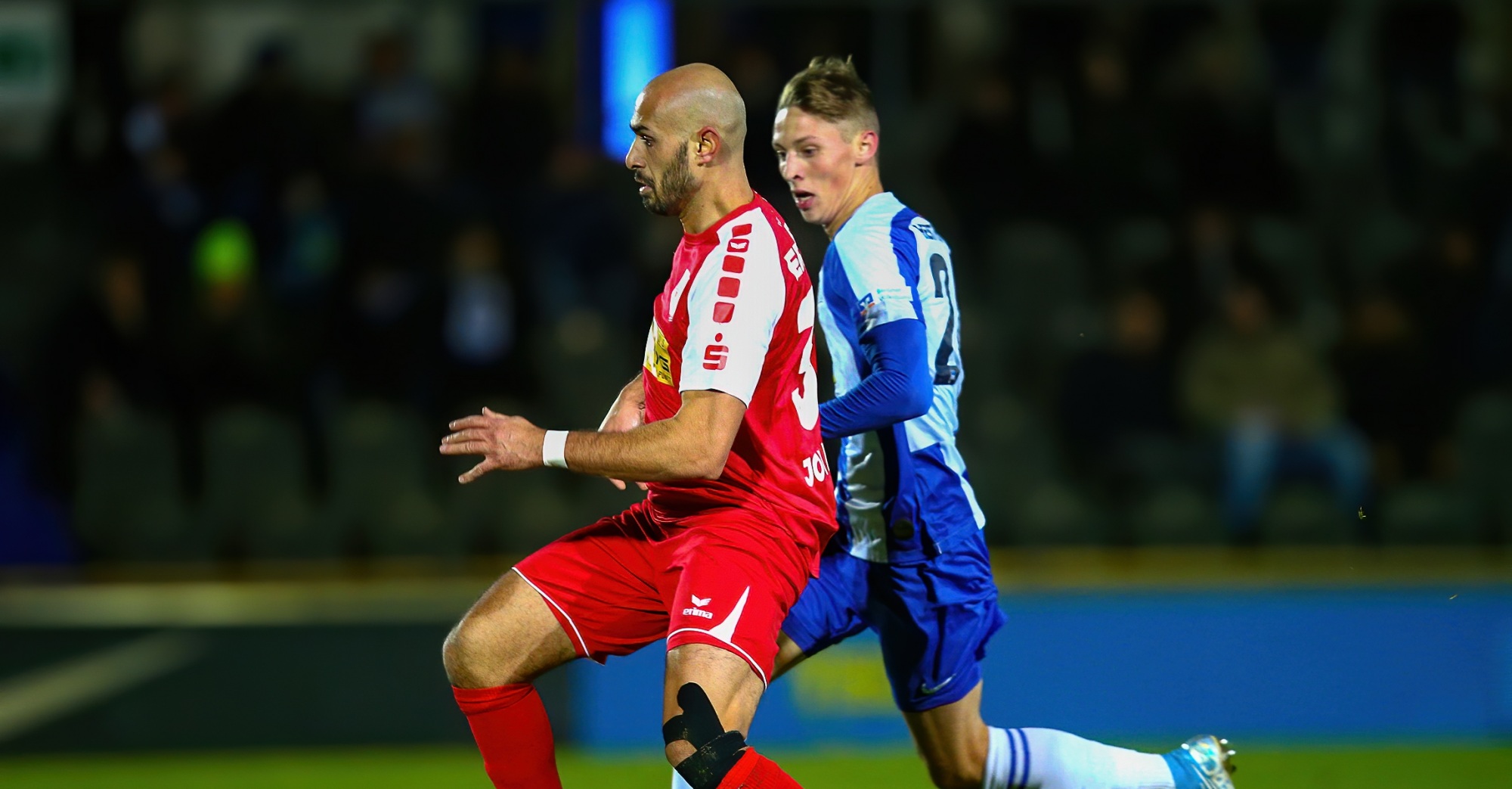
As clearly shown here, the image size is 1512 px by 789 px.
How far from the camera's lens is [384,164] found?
33.7 ft

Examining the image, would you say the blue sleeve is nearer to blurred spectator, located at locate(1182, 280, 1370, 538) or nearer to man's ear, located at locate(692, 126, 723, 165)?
man's ear, located at locate(692, 126, 723, 165)

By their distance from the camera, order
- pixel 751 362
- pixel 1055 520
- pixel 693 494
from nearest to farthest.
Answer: pixel 751 362
pixel 693 494
pixel 1055 520

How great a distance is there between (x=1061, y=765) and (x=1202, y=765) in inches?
16.7

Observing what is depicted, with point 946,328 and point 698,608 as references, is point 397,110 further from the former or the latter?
point 698,608

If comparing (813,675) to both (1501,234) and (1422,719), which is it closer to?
(1422,719)

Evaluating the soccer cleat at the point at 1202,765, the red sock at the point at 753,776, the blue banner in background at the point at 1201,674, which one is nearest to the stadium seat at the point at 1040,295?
the blue banner in background at the point at 1201,674

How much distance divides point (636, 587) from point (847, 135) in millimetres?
1384

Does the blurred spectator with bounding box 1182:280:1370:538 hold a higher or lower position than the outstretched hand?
lower

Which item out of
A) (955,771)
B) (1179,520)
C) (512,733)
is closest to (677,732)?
(512,733)

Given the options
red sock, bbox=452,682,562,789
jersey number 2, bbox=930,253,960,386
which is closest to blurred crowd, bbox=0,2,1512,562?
jersey number 2, bbox=930,253,960,386

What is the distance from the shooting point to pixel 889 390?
407 cm

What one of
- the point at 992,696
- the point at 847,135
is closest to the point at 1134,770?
the point at 847,135

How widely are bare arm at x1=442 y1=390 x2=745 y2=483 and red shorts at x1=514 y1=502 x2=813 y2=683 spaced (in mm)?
279

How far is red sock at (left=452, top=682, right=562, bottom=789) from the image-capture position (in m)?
3.97
